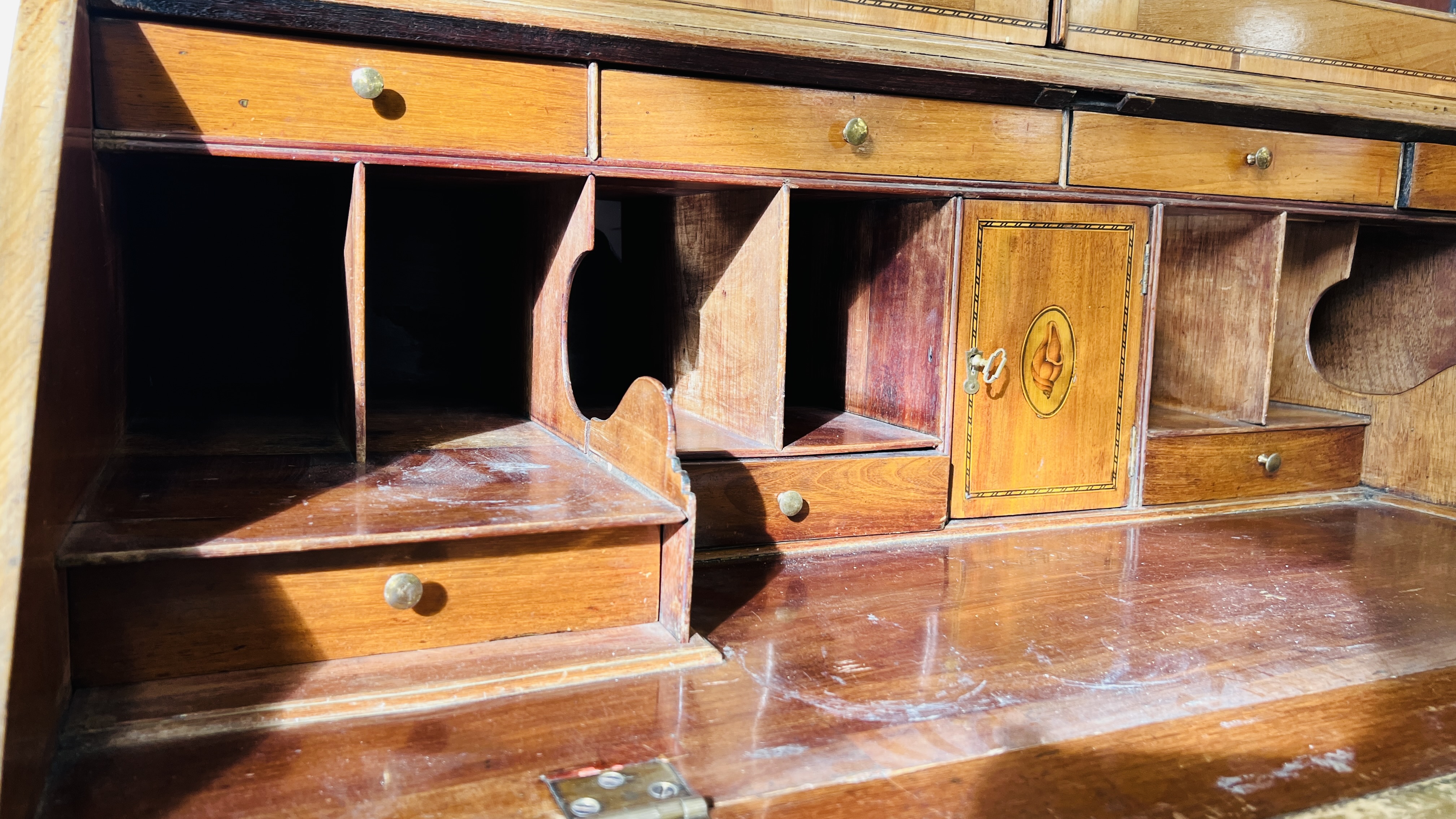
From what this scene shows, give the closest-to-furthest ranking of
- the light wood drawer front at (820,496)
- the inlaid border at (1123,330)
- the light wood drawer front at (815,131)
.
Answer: the light wood drawer front at (815,131) < the light wood drawer front at (820,496) < the inlaid border at (1123,330)

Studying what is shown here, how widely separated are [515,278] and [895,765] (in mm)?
1151

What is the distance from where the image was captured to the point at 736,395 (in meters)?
1.54

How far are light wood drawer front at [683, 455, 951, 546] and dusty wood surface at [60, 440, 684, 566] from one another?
0.69ft

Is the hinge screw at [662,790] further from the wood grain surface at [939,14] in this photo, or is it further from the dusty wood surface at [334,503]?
the wood grain surface at [939,14]

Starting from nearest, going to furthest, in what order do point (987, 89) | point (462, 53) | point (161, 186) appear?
point (462, 53) → point (987, 89) → point (161, 186)

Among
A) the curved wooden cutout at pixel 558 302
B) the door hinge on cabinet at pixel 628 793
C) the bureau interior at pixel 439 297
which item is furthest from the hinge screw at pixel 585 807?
the bureau interior at pixel 439 297

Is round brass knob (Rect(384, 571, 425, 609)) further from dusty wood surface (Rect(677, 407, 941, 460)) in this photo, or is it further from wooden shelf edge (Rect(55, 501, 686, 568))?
dusty wood surface (Rect(677, 407, 941, 460))

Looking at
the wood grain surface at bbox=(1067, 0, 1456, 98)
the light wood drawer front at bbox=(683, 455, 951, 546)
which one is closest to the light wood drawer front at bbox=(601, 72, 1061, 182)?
the wood grain surface at bbox=(1067, 0, 1456, 98)

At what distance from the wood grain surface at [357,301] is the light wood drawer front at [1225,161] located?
1.01 m

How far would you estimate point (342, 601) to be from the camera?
0.95 m

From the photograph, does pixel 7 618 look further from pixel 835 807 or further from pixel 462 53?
pixel 462 53

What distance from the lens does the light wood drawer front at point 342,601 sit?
878 millimetres

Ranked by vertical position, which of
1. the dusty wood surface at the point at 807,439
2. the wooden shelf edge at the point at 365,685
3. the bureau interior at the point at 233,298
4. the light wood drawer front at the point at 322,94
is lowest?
the wooden shelf edge at the point at 365,685

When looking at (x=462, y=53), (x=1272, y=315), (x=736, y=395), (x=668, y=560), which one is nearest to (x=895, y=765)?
(x=668, y=560)
